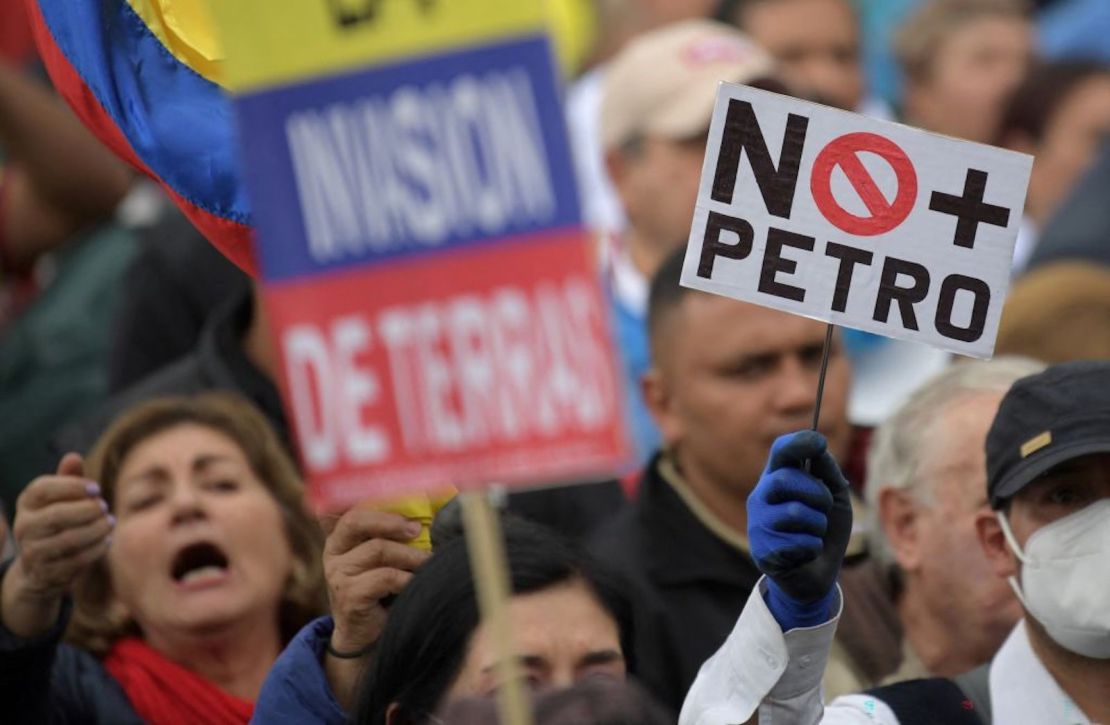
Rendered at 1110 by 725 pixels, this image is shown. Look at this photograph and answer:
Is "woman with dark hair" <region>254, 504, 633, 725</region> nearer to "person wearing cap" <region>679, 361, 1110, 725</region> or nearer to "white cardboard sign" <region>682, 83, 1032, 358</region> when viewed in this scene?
"person wearing cap" <region>679, 361, 1110, 725</region>

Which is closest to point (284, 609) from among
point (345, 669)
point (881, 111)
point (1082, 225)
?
point (345, 669)

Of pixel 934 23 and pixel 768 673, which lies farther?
pixel 934 23

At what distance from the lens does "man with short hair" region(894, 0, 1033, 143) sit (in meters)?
7.87

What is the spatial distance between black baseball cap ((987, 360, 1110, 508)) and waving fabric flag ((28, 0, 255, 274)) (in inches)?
54.0

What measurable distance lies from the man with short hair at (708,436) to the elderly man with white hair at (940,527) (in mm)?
280

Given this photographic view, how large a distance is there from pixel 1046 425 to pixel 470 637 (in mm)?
990

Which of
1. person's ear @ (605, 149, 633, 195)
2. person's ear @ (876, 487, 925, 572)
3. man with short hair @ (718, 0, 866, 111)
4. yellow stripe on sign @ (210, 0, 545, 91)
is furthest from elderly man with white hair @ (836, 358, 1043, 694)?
man with short hair @ (718, 0, 866, 111)

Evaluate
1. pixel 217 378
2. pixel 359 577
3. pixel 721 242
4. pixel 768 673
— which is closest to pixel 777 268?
pixel 721 242

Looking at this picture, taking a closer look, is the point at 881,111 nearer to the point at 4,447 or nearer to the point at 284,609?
the point at 4,447

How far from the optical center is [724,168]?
133 inches

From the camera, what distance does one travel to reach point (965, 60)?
795cm

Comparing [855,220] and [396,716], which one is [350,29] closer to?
[855,220]

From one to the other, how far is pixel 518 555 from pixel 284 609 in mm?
989

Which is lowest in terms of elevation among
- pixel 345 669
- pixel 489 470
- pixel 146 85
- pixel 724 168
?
pixel 345 669
